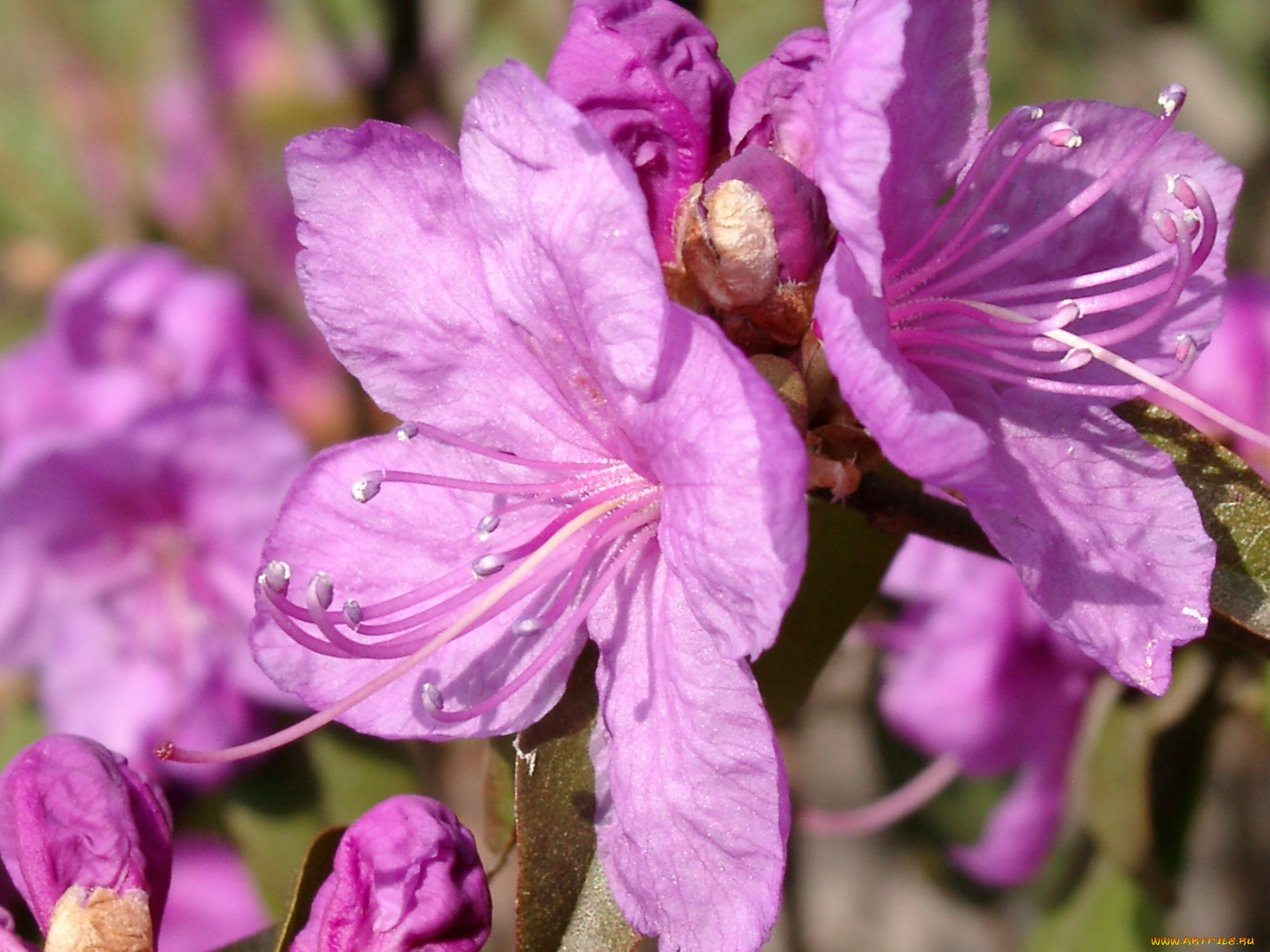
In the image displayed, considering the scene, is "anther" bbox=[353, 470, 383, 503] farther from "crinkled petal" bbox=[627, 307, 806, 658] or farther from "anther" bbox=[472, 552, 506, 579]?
"crinkled petal" bbox=[627, 307, 806, 658]

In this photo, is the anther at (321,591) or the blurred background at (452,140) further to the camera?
the blurred background at (452,140)

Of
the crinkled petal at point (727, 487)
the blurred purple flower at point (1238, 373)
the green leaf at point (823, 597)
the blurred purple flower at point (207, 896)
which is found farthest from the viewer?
the blurred purple flower at point (207, 896)

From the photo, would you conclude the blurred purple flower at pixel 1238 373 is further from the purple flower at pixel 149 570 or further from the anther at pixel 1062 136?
the purple flower at pixel 149 570

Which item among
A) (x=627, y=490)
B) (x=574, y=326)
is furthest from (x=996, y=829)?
(x=574, y=326)

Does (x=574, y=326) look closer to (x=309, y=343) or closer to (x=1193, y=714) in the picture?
(x=1193, y=714)

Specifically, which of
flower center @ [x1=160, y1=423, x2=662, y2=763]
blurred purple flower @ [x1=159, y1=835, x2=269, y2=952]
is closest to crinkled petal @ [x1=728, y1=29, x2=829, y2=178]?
flower center @ [x1=160, y1=423, x2=662, y2=763]

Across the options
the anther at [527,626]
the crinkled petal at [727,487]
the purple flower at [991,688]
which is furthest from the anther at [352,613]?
the purple flower at [991,688]
